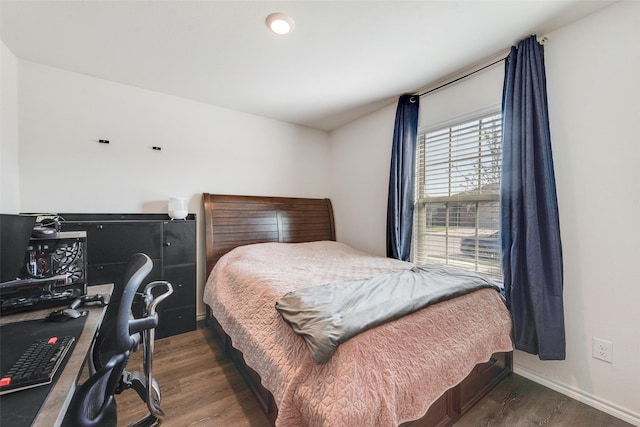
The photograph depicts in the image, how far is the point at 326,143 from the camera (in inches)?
160

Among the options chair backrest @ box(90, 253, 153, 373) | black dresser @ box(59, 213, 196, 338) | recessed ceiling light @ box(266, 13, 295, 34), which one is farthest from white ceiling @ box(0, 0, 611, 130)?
chair backrest @ box(90, 253, 153, 373)

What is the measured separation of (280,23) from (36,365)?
2067 millimetres

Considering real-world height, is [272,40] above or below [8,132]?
above

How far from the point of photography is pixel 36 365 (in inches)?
30.2

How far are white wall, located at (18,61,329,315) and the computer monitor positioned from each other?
63.1 inches

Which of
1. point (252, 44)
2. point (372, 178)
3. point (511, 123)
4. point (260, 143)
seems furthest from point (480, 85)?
point (260, 143)

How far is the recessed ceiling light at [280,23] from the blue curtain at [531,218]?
5.52ft

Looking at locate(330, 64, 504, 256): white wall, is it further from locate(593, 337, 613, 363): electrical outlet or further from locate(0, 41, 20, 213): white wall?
locate(0, 41, 20, 213): white wall

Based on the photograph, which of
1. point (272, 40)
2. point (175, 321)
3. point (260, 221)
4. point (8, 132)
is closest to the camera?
point (272, 40)

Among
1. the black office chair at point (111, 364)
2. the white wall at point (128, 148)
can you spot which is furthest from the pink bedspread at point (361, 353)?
the white wall at point (128, 148)

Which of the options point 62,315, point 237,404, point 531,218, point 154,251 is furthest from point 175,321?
point 531,218

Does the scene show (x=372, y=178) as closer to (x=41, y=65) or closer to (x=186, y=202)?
(x=186, y=202)

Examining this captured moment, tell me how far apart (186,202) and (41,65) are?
164cm

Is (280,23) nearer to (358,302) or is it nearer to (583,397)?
(358,302)
